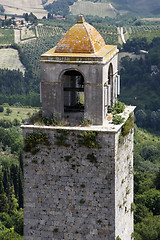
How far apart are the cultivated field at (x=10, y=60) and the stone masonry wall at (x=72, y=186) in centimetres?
15904

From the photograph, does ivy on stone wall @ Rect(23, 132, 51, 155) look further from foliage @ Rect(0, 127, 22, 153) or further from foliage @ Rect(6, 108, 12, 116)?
foliage @ Rect(6, 108, 12, 116)

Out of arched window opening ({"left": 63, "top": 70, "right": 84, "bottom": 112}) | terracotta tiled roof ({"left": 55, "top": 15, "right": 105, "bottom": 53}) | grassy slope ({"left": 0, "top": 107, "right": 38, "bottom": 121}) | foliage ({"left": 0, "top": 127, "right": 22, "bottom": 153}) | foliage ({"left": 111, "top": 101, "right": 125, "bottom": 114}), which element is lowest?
grassy slope ({"left": 0, "top": 107, "right": 38, "bottom": 121})

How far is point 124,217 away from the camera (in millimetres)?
25516

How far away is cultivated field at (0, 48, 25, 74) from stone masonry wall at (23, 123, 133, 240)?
159 m

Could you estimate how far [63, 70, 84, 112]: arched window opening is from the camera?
25.3 m

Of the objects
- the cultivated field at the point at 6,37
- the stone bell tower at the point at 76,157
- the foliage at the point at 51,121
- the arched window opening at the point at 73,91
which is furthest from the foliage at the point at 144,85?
the stone bell tower at the point at 76,157

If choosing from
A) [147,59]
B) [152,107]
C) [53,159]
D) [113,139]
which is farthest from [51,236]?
[147,59]

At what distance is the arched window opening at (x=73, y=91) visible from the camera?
83.0 feet

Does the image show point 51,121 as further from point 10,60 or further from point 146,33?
point 146,33

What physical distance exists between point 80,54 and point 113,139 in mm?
3569

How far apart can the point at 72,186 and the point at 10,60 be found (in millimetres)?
164859

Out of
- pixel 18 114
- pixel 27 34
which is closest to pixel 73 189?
pixel 18 114

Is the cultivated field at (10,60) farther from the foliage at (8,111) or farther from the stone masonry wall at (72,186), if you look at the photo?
the stone masonry wall at (72,186)

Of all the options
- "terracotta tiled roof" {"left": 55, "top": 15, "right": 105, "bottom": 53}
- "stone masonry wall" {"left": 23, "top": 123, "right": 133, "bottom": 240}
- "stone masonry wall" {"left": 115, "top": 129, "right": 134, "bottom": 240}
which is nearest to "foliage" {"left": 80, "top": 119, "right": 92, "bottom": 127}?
"stone masonry wall" {"left": 23, "top": 123, "right": 133, "bottom": 240}
